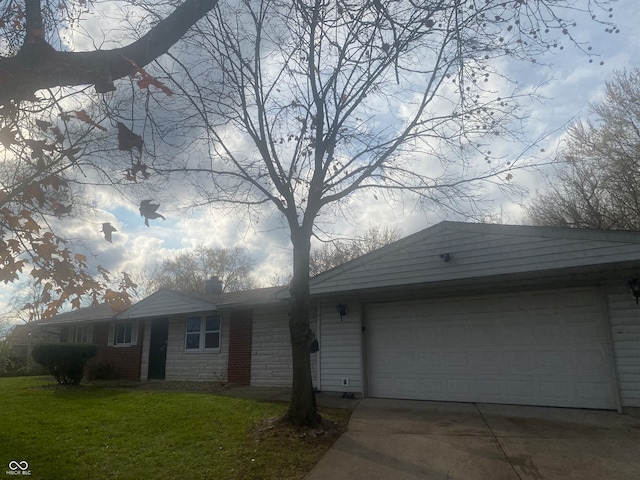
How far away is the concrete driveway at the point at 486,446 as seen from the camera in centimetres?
531

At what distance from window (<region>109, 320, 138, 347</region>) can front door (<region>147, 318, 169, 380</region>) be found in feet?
3.78

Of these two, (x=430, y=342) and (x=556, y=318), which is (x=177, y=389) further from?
(x=556, y=318)

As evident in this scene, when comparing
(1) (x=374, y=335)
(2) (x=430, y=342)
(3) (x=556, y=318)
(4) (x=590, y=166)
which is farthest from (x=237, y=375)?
(4) (x=590, y=166)

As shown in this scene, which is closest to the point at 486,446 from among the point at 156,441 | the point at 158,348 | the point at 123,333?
the point at 156,441

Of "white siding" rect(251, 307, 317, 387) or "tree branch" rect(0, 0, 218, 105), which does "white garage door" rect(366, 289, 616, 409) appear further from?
"tree branch" rect(0, 0, 218, 105)

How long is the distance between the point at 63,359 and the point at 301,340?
1087 cm

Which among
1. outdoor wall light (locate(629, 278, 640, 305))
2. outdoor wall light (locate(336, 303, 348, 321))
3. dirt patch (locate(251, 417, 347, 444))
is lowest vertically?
dirt patch (locate(251, 417, 347, 444))

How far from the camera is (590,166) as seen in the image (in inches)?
728

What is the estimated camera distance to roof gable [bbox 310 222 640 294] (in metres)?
8.00

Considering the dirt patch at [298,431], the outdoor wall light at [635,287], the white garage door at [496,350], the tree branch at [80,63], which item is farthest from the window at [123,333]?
the outdoor wall light at [635,287]

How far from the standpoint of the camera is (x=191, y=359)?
15.5m

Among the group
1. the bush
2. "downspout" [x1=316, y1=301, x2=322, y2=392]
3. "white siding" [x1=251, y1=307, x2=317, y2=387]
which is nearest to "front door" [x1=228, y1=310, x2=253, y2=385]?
"white siding" [x1=251, y1=307, x2=317, y2=387]

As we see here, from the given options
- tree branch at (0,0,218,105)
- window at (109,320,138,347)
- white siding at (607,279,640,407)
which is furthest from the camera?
window at (109,320,138,347)

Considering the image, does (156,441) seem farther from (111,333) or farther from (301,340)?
(111,333)
